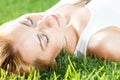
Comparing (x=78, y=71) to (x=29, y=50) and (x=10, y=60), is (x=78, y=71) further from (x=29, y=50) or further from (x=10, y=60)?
(x=10, y=60)

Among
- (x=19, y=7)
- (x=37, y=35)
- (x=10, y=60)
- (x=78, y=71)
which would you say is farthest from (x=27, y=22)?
(x=19, y=7)

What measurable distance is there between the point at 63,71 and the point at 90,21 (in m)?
0.82

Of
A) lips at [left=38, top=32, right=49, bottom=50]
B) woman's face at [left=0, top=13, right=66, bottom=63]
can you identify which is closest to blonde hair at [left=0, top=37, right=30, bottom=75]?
woman's face at [left=0, top=13, right=66, bottom=63]

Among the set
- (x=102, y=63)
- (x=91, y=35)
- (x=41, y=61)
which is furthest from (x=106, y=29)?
(x=41, y=61)

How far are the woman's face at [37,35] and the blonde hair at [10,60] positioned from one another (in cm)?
4

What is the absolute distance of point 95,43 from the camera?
182 inches

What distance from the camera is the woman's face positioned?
14.0ft

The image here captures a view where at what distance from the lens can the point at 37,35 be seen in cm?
439

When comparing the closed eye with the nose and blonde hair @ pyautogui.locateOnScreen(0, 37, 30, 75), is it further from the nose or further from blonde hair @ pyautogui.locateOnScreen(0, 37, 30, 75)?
blonde hair @ pyautogui.locateOnScreen(0, 37, 30, 75)

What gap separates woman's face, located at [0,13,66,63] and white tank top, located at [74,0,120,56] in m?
0.23

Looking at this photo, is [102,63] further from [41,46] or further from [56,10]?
[56,10]

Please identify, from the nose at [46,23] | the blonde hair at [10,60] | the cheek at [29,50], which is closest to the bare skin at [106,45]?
the nose at [46,23]

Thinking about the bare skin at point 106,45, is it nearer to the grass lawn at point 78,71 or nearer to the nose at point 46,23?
the grass lawn at point 78,71

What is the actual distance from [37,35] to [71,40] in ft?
1.64
